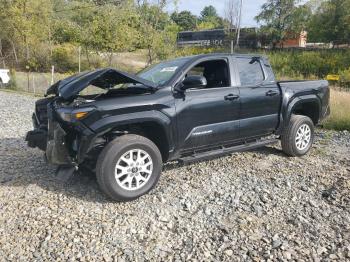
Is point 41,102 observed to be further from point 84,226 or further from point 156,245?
point 156,245

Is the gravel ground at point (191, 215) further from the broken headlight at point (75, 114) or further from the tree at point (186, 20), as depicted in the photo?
the tree at point (186, 20)

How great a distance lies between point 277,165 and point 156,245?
2.88 m

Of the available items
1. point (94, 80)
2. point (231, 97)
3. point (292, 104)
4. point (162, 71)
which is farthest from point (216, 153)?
point (94, 80)

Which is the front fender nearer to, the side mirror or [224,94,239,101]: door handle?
the side mirror

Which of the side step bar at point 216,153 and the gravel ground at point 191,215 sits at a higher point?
the side step bar at point 216,153

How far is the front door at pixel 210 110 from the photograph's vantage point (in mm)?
4598

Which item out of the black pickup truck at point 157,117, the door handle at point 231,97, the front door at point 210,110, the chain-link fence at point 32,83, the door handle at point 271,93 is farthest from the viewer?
the chain-link fence at point 32,83

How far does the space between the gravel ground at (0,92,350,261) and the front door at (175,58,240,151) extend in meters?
0.58

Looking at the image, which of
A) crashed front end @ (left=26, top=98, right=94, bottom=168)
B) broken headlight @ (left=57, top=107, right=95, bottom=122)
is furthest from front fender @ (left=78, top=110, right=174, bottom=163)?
broken headlight @ (left=57, top=107, right=95, bottom=122)

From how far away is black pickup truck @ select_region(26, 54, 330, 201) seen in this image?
4.07m

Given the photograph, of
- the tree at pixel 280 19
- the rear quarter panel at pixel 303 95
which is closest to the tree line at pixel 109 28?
the tree at pixel 280 19

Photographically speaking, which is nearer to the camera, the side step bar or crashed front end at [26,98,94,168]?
crashed front end at [26,98,94,168]

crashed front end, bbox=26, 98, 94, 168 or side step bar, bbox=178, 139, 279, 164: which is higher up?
crashed front end, bbox=26, 98, 94, 168

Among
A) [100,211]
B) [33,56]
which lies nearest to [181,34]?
[33,56]
